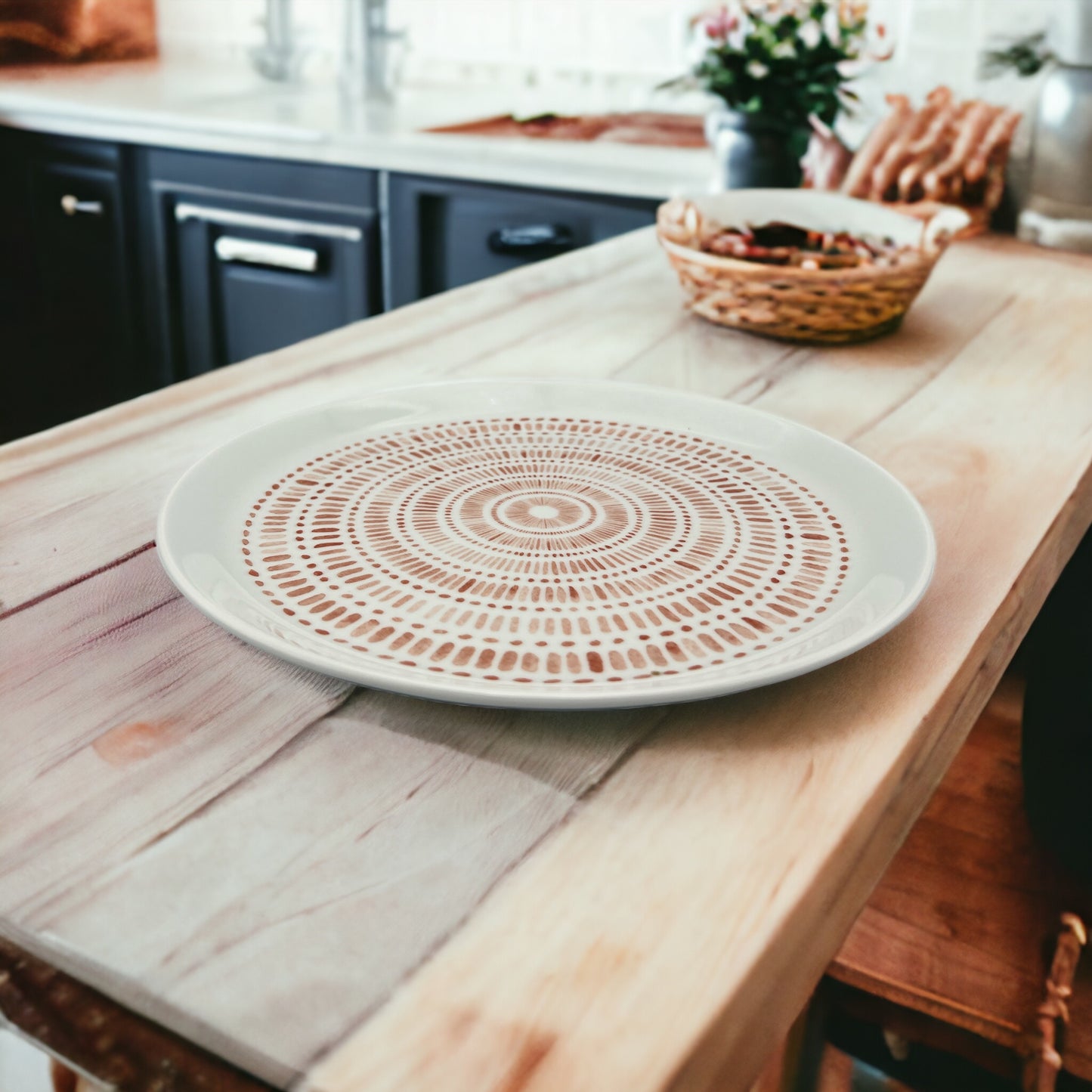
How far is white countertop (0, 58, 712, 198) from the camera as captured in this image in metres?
1.83

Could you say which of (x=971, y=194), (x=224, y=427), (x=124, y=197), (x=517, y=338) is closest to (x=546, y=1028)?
(x=224, y=427)

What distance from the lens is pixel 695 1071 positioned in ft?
1.11

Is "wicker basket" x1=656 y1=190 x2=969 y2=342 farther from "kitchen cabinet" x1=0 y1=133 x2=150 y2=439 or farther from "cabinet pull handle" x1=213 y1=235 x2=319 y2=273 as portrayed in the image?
"kitchen cabinet" x1=0 y1=133 x2=150 y2=439

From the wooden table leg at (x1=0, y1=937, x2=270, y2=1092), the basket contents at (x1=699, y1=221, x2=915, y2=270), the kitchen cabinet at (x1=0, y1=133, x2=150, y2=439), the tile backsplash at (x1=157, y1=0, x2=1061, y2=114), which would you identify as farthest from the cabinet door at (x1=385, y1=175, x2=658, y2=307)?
the wooden table leg at (x1=0, y1=937, x2=270, y2=1092)

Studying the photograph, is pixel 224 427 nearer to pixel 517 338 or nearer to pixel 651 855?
pixel 517 338

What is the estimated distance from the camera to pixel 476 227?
1920 millimetres

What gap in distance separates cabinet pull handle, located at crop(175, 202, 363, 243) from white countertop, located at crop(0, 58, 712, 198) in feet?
0.35

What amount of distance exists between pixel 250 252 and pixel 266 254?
4 centimetres

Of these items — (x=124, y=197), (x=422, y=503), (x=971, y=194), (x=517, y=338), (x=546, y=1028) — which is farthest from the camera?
(x=124, y=197)

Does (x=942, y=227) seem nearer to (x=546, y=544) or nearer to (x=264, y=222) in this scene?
(x=546, y=544)

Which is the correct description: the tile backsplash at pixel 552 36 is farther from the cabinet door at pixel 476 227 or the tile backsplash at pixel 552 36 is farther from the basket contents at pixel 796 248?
the basket contents at pixel 796 248

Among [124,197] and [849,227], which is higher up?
[849,227]

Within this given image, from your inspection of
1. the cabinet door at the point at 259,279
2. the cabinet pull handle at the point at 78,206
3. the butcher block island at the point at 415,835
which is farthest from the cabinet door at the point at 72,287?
the butcher block island at the point at 415,835

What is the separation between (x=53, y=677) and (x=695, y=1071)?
0.32 metres
